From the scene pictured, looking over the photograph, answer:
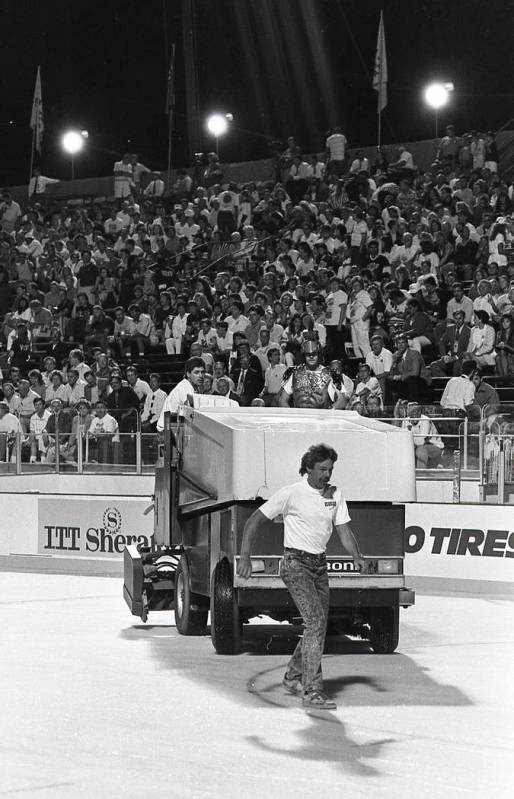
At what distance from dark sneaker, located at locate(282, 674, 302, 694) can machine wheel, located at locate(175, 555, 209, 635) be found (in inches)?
122

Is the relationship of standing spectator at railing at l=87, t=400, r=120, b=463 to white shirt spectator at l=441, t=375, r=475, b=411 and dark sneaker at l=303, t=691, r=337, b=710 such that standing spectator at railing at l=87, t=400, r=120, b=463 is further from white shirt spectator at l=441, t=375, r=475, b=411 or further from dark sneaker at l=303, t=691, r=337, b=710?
dark sneaker at l=303, t=691, r=337, b=710

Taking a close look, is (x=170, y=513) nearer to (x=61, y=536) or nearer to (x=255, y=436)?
(x=255, y=436)

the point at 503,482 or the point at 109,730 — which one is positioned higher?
the point at 503,482

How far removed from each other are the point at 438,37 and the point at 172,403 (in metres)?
21.4

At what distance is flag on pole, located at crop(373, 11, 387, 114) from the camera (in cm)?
2995

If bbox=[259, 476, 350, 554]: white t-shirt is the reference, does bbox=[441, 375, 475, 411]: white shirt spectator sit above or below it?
above

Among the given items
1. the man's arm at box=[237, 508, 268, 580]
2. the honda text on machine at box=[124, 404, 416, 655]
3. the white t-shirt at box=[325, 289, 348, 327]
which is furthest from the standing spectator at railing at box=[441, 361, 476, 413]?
the man's arm at box=[237, 508, 268, 580]

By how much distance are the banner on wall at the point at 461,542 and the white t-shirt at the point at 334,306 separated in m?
4.95

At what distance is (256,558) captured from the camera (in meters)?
10.2

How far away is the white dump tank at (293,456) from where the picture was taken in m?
10.2

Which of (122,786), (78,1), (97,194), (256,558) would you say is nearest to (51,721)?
(122,786)

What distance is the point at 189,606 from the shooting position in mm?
11719

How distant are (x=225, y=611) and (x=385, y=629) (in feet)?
4.65

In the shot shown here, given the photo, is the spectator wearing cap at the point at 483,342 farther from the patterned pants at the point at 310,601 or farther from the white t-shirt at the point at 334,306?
the patterned pants at the point at 310,601
